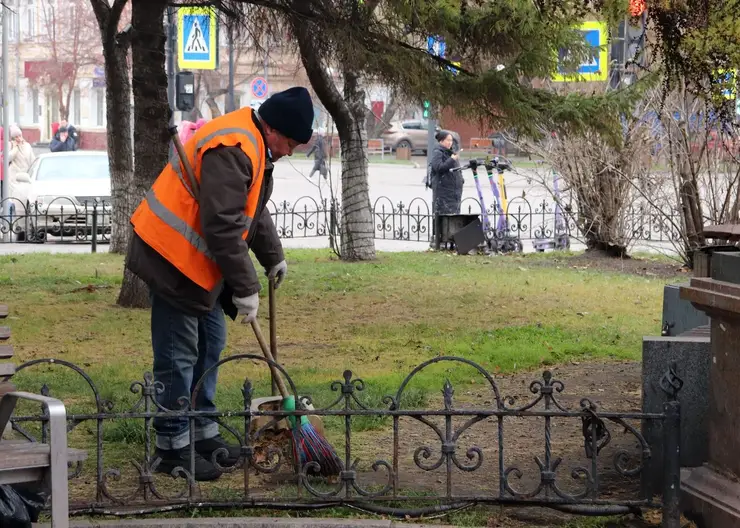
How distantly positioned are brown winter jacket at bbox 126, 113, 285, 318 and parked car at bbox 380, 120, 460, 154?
44.2 metres

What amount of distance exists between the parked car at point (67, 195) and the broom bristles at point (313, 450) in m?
13.2

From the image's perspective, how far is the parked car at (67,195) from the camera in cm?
1859

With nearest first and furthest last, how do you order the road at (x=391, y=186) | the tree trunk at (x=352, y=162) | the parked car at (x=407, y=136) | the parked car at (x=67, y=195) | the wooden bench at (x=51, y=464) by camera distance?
the wooden bench at (x=51, y=464)
the tree trunk at (x=352, y=162)
the parked car at (x=67, y=195)
the road at (x=391, y=186)
the parked car at (x=407, y=136)

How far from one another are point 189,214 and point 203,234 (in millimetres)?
130

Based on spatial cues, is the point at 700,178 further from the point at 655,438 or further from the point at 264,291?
the point at 655,438

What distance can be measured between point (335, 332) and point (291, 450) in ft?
13.9

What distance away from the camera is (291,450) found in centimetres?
493

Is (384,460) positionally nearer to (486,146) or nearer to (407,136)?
(486,146)

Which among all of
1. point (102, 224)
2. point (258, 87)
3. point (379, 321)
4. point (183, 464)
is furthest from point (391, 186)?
point (183, 464)

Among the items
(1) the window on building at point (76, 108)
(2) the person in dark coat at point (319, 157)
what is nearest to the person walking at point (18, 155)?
(2) the person in dark coat at point (319, 157)

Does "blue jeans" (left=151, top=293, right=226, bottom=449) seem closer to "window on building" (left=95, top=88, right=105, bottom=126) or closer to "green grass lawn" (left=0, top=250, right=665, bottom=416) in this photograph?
"green grass lawn" (left=0, top=250, right=665, bottom=416)

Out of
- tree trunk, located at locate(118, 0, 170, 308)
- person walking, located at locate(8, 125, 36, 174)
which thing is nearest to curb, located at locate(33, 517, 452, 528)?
tree trunk, located at locate(118, 0, 170, 308)

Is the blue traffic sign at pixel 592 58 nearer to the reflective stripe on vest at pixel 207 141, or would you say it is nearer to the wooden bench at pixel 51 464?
the reflective stripe on vest at pixel 207 141

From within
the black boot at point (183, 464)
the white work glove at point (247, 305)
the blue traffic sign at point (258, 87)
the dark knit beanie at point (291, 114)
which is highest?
the blue traffic sign at point (258, 87)
